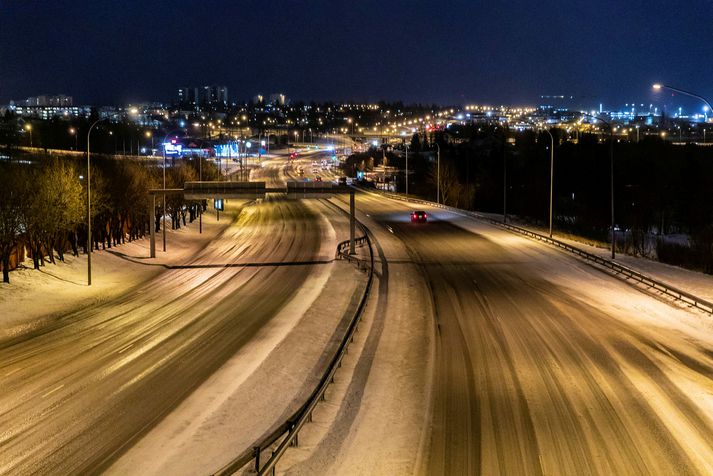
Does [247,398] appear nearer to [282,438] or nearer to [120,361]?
[282,438]

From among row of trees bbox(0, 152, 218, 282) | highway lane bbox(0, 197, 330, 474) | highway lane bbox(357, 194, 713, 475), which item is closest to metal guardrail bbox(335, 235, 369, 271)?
highway lane bbox(0, 197, 330, 474)

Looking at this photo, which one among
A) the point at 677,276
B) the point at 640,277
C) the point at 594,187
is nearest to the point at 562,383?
the point at 640,277

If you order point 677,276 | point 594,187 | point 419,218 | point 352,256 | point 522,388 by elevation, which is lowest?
point 522,388

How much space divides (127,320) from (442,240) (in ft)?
92.0

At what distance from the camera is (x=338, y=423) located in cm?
1334

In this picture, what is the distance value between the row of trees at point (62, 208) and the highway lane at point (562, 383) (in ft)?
62.7

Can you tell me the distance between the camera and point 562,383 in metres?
15.9

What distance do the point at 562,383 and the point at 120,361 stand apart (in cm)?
1161

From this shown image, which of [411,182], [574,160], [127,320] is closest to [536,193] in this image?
[574,160]

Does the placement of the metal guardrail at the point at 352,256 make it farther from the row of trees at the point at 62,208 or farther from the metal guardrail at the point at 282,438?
the metal guardrail at the point at 282,438

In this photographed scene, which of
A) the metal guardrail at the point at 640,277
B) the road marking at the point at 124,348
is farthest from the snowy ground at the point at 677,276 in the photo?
the road marking at the point at 124,348

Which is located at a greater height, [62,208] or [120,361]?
[62,208]

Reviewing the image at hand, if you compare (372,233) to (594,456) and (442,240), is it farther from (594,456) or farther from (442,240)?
(594,456)

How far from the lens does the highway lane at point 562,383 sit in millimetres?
11562
